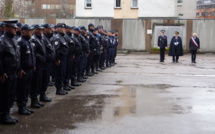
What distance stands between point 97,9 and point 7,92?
33.9 metres

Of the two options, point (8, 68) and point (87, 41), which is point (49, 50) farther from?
point (87, 41)

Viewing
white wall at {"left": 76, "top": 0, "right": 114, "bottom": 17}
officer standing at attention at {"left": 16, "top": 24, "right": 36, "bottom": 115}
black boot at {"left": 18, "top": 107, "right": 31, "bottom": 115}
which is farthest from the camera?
white wall at {"left": 76, "top": 0, "right": 114, "bottom": 17}

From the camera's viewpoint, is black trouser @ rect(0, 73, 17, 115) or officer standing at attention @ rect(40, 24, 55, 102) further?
officer standing at attention @ rect(40, 24, 55, 102)

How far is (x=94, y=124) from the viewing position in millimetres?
8109

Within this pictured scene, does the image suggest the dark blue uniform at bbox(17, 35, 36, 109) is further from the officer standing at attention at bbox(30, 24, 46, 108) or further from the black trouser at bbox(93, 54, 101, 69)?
the black trouser at bbox(93, 54, 101, 69)

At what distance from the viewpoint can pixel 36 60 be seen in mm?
9703

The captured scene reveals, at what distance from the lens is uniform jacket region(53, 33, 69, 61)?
11.2m

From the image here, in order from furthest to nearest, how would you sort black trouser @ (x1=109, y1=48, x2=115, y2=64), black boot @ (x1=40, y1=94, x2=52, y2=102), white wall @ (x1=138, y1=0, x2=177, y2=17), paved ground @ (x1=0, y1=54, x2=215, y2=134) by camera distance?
white wall @ (x1=138, y1=0, x2=177, y2=17), black trouser @ (x1=109, y1=48, x2=115, y2=64), black boot @ (x1=40, y1=94, x2=52, y2=102), paved ground @ (x1=0, y1=54, x2=215, y2=134)

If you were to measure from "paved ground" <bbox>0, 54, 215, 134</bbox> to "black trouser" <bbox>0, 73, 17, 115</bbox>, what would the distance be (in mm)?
465

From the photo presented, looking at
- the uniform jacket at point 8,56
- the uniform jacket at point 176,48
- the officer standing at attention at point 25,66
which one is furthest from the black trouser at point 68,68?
the uniform jacket at point 176,48

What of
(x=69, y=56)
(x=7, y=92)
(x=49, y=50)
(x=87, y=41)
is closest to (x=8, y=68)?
(x=7, y=92)

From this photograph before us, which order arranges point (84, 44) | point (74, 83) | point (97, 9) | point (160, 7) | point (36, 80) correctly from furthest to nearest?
point (97, 9), point (160, 7), point (84, 44), point (74, 83), point (36, 80)

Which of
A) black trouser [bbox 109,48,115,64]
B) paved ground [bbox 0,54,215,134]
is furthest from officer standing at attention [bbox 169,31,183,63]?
paved ground [bbox 0,54,215,134]

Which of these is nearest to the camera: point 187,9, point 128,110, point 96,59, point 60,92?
point 128,110
